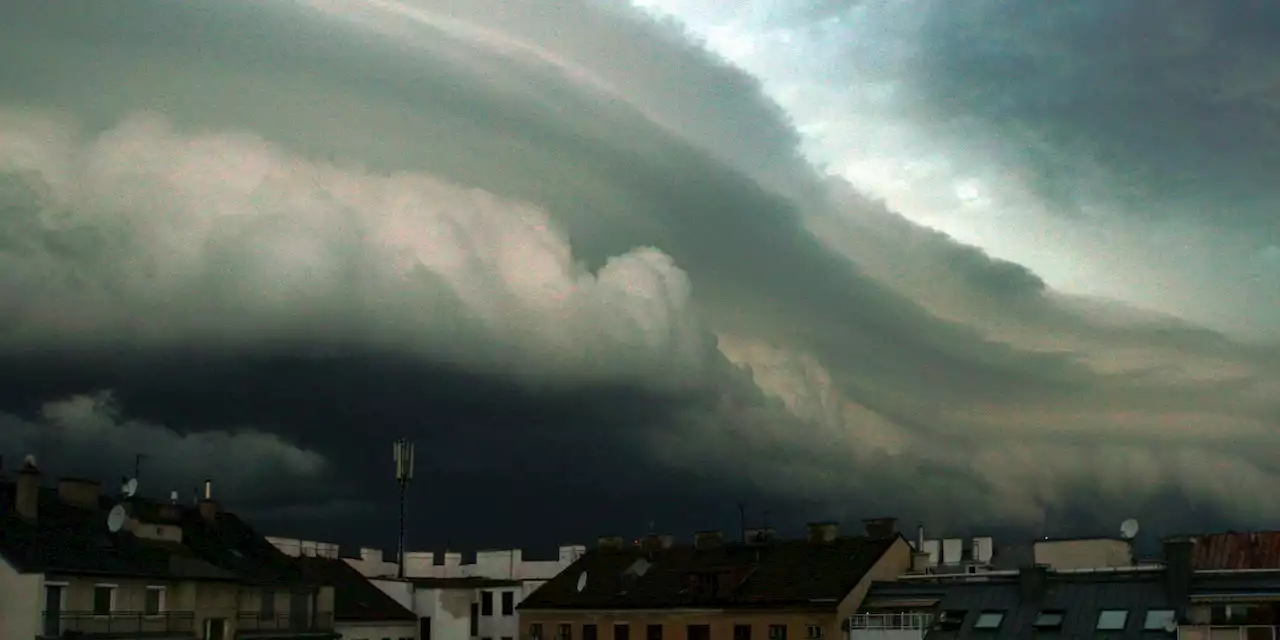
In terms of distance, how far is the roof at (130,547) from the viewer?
66250mm

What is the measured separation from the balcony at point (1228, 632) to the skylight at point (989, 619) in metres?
9.64

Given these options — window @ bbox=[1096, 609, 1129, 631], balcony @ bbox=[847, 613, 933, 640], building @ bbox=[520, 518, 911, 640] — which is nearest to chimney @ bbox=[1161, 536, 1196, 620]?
window @ bbox=[1096, 609, 1129, 631]

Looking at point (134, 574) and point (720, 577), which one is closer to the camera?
point (134, 574)

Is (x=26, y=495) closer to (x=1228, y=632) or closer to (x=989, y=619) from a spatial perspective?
(x=989, y=619)

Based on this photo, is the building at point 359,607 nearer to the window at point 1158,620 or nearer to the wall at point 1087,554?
the wall at point 1087,554

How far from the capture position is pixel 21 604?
63.9 m

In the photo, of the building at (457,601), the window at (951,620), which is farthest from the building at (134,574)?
the window at (951,620)

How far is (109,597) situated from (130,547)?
182 inches

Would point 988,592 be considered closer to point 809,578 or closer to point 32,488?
point 809,578

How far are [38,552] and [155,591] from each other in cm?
730

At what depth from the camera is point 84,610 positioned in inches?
2621

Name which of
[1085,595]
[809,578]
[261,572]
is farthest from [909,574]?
[261,572]

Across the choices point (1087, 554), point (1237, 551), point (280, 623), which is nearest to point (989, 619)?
point (1087, 554)

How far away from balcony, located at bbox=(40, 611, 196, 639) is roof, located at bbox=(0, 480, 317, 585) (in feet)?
6.36
